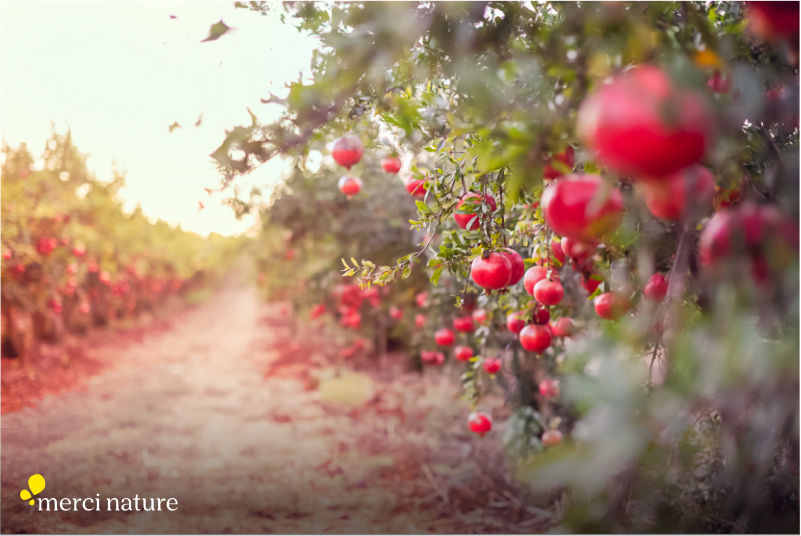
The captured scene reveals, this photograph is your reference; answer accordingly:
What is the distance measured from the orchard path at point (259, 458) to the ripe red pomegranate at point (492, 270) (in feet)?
11.0

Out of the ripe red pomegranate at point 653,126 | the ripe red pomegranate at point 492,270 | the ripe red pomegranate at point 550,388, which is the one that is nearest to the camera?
the ripe red pomegranate at point 653,126

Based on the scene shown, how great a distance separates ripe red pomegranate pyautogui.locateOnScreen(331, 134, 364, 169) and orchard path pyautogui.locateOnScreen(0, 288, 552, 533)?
3.20m

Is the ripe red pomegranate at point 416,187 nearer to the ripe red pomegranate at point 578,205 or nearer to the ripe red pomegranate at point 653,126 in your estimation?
the ripe red pomegranate at point 578,205

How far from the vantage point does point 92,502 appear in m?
4.48

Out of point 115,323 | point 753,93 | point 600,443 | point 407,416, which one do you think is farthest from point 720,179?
point 115,323

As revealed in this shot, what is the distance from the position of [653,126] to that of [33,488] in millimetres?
5658

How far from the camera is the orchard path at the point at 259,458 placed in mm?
4434

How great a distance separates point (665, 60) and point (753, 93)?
15cm

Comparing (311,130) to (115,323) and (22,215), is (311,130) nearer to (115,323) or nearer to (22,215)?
(22,215)

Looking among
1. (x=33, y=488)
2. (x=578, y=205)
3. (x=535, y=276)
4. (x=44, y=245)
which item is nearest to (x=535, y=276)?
(x=535, y=276)

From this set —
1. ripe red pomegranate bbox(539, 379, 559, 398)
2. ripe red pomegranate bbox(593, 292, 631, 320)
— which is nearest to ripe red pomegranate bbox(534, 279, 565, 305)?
ripe red pomegranate bbox(593, 292, 631, 320)

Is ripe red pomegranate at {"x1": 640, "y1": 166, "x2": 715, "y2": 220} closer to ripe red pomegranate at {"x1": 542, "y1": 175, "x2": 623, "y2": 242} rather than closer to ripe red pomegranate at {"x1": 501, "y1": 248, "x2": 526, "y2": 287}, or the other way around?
ripe red pomegranate at {"x1": 542, "y1": 175, "x2": 623, "y2": 242}

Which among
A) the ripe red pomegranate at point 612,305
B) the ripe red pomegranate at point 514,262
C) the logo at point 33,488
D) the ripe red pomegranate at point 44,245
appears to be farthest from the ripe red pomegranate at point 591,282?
the ripe red pomegranate at point 44,245

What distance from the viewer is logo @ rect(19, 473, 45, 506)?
14.2 feet
